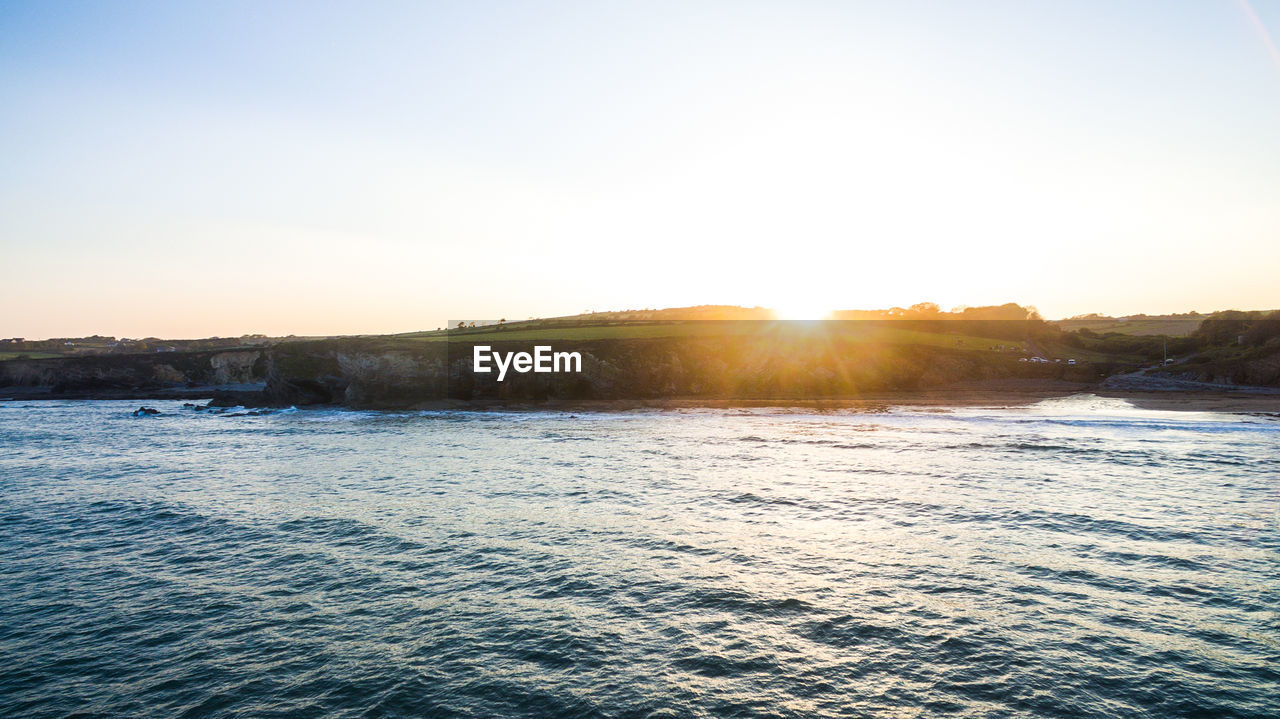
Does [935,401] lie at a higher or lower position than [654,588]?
higher

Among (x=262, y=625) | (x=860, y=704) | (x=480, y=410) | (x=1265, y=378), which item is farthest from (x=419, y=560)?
(x=1265, y=378)

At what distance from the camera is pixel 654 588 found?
14680 mm

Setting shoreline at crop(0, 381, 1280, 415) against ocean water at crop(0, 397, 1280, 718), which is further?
shoreline at crop(0, 381, 1280, 415)

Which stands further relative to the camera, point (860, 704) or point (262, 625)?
point (262, 625)

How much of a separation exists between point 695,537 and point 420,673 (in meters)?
9.56

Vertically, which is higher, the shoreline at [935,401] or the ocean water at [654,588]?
the shoreline at [935,401]

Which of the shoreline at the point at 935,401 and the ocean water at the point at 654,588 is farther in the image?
the shoreline at the point at 935,401

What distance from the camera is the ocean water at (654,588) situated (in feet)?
33.4

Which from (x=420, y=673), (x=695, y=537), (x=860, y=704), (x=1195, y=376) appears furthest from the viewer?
(x=1195, y=376)

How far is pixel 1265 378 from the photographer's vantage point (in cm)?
6003

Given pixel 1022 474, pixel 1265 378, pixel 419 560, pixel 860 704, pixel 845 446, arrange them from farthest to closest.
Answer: pixel 1265 378
pixel 845 446
pixel 1022 474
pixel 419 560
pixel 860 704

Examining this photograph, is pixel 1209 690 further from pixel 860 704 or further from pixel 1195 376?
pixel 1195 376

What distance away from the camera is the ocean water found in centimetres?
1020

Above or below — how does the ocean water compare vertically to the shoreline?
below
